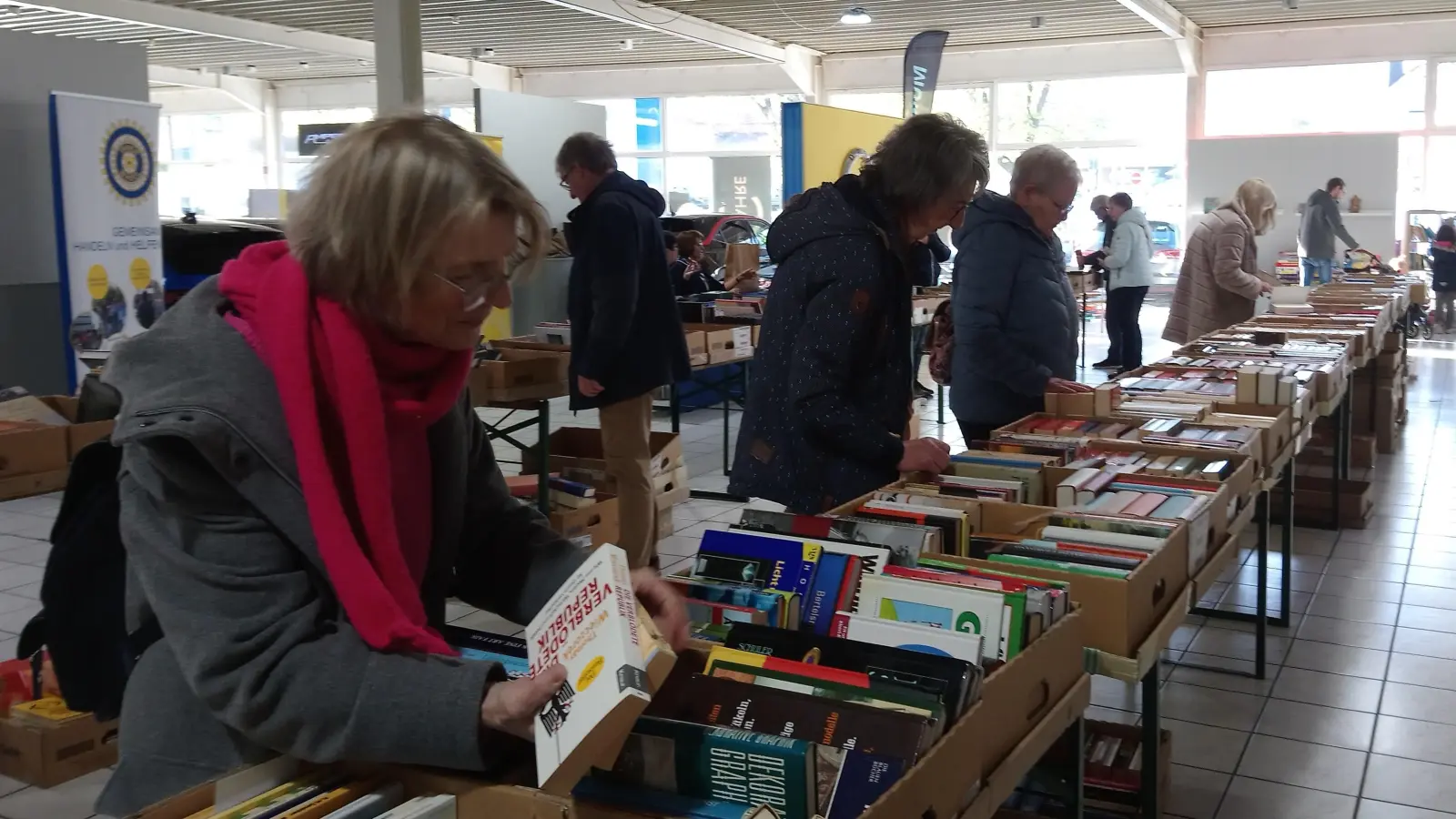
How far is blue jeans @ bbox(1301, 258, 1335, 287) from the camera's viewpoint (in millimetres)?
13602

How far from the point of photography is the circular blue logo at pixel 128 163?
7805 mm

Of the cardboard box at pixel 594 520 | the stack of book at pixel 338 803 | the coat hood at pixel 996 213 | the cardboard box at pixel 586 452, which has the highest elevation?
the coat hood at pixel 996 213

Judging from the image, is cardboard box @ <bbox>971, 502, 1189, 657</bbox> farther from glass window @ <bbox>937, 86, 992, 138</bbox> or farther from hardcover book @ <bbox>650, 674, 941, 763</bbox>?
glass window @ <bbox>937, 86, 992, 138</bbox>

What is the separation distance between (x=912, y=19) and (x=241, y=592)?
1447 cm

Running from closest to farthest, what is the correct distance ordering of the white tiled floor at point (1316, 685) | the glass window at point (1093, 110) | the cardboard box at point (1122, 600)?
1. the cardboard box at point (1122, 600)
2. the white tiled floor at point (1316, 685)
3. the glass window at point (1093, 110)

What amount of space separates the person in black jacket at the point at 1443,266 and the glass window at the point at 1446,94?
2.25m

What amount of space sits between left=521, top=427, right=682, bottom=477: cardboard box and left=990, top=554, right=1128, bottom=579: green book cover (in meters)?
3.35

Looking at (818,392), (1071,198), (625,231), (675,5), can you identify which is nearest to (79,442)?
(625,231)

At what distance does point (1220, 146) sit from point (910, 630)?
15.1 m

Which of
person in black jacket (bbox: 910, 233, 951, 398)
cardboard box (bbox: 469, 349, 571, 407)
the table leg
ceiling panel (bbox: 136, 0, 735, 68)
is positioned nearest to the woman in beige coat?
person in black jacket (bbox: 910, 233, 951, 398)

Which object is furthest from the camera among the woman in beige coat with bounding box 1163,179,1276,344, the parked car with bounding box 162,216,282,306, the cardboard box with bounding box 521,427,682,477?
the parked car with bounding box 162,216,282,306

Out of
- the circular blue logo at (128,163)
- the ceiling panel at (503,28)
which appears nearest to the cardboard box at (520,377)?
the circular blue logo at (128,163)

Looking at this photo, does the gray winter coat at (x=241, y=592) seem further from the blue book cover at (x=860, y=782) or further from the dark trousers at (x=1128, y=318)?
the dark trousers at (x=1128, y=318)

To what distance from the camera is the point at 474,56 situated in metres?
18.0
